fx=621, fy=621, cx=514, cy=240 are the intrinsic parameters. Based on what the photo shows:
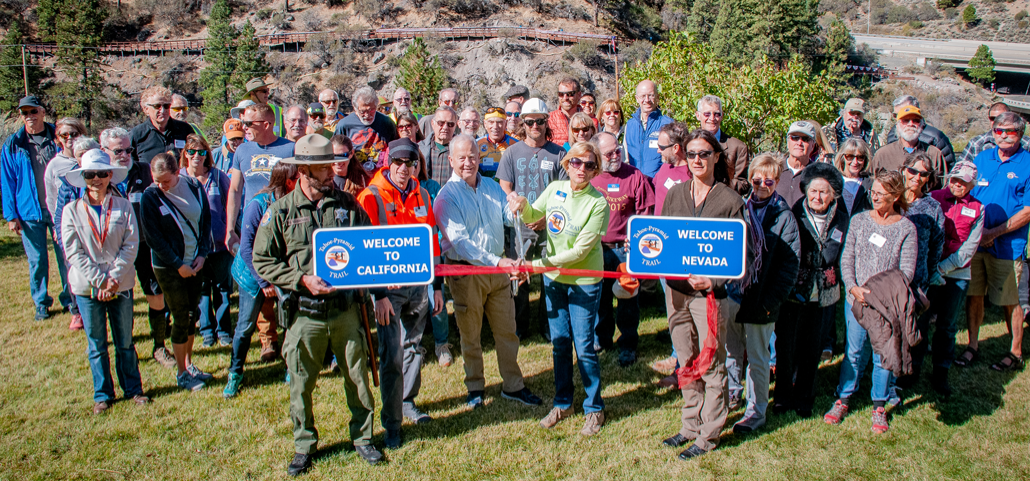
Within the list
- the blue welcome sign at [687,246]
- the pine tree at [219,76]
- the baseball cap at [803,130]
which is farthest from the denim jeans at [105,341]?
the pine tree at [219,76]

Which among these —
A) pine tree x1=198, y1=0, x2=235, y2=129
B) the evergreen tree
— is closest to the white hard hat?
pine tree x1=198, y1=0, x2=235, y2=129

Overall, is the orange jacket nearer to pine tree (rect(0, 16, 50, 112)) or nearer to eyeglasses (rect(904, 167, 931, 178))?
eyeglasses (rect(904, 167, 931, 178))

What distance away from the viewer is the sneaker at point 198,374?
226 inches

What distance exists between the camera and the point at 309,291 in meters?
4.03

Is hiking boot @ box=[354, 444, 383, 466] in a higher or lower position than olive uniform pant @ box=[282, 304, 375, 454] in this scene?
lower

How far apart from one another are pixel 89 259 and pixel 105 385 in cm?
113

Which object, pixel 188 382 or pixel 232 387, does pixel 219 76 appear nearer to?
pixel 188 382

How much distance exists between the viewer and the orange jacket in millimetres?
4598

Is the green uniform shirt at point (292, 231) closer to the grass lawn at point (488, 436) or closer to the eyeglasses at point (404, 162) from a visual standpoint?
the eyeglasses at point (404, 162)

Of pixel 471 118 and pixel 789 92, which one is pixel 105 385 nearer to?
pixel 471 118

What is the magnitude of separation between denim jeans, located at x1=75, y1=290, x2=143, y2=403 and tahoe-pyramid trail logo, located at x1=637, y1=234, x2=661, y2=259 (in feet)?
13.8

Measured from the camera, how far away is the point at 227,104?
43.6 meters

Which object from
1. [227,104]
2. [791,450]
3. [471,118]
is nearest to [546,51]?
[227,104]

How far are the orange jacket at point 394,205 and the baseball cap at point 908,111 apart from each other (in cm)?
516
